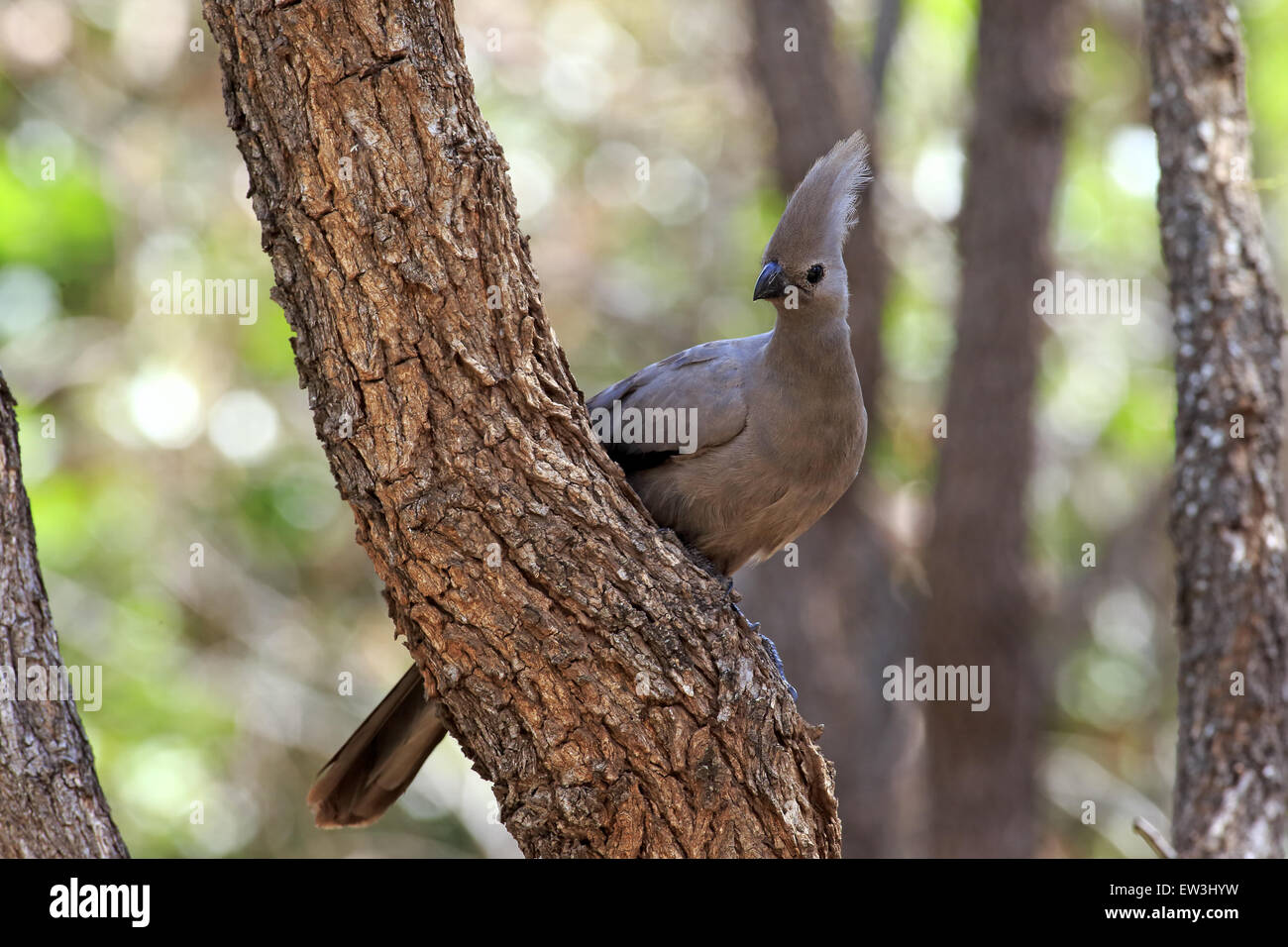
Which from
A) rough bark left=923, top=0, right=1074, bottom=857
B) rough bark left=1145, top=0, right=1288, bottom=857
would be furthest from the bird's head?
rough bark left=923, top=0, right=1074, bottom=857

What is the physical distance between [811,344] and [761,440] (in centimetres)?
36

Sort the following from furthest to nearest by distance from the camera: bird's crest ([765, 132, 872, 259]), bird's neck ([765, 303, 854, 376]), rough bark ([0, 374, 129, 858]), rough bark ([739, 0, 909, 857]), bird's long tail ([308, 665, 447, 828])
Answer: rough bark ([739, 0, 909, 857]) → bird's neck ([765, 303, 854, 376]) → bird's crest ([765, 132, 872, 259]) → bird's long tail ([308, 665, 447, 828]) → rough bark ([0, 374, 129, 858])

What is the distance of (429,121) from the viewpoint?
10.2 ft

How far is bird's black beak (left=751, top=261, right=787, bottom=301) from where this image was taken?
162 inches

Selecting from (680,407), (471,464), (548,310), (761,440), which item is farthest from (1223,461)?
(548,310)

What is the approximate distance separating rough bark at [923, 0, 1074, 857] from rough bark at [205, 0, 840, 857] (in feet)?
14.8

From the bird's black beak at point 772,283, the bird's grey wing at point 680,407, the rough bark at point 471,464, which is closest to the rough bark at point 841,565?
the bird's grey wing at point 680,407

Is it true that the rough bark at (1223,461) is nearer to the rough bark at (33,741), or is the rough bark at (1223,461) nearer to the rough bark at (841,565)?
the rough bark at (841,565)

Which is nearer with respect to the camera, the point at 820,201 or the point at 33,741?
the point at 33,741

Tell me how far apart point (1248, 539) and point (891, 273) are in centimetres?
390

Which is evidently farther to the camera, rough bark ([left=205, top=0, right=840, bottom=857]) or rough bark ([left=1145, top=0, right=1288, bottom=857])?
rough bark ([left=1145, top=0, right=1288, bottom=857])

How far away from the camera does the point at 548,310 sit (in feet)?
35.5

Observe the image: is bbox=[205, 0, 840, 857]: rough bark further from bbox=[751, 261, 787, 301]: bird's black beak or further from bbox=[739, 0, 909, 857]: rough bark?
bbox=[739, 0, 909, 857]: rough bark

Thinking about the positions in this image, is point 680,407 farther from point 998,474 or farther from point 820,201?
point 998,474
